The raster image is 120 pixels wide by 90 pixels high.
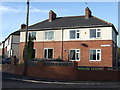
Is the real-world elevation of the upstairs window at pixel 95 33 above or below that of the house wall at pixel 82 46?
above

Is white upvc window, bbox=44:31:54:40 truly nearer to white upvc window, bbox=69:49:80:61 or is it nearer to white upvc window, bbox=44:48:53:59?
white upvc window, bbox=44:48:53:59

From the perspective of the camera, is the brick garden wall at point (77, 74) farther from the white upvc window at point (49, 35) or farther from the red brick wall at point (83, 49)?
the white upvc window at point (49, 35)

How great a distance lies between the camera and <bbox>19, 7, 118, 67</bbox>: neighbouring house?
2736 cm

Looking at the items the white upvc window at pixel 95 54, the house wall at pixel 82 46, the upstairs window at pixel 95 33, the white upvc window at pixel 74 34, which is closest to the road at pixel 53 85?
the house wall at pixel 82 46

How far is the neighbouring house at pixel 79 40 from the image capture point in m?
27.4

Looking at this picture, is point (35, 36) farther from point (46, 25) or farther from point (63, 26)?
point (63, 26)

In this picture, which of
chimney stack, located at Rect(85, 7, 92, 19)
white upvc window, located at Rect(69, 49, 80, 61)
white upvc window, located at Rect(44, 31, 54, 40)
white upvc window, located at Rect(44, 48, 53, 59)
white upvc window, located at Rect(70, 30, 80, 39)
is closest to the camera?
white upvc window, located at Rect(69, 49, 80, 61)

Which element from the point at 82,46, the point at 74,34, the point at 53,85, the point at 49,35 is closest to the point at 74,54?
the point at 82,46

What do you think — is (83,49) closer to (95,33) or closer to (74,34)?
(74,34)

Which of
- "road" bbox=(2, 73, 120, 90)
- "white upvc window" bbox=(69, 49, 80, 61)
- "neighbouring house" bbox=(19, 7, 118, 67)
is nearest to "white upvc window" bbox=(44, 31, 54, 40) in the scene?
"neighbouring house" bbox=(19, 7, 118, 67)

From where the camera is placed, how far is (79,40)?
28797mm

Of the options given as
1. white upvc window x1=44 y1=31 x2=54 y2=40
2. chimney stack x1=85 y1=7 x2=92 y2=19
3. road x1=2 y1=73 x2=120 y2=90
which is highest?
chimney stack x1=85 y1=7 x2=92 y2=19

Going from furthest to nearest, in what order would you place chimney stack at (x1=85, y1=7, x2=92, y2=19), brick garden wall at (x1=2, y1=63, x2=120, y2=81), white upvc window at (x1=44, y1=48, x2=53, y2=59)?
1. chimney stack at (x1=85, y1=7, x2=92, y2=19)
2. white upvc window at (x1=44, y1=48, x2=53, y2=59)
3. brick garden wall at (x1=2, y1=63, x2=120, y2=81)

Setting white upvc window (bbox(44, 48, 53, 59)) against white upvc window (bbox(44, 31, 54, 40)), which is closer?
white upvc window (bbox(44, 48, 53, 59))
